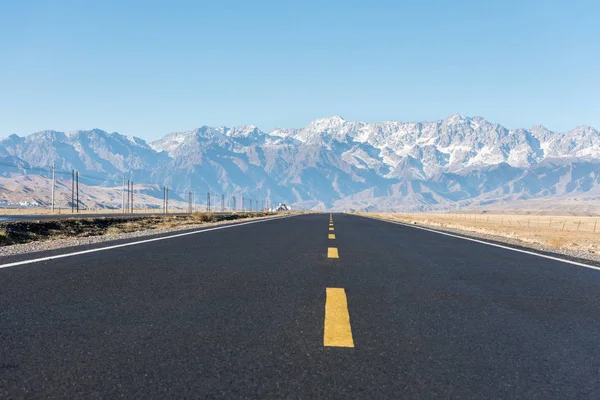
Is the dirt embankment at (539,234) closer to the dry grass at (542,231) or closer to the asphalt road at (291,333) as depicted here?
the dry grass at (542,231)

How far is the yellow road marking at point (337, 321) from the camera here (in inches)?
168

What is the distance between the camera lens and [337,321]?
4902 mm

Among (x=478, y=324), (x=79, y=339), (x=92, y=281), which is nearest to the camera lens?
(x=79, y=339)

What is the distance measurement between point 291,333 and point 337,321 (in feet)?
1.90

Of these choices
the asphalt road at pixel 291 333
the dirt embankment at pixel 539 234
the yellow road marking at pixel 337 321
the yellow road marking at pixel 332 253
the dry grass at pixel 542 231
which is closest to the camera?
the asphalt road at pixel 291 333

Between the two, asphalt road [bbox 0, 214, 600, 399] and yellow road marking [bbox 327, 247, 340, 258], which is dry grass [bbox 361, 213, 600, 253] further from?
asphalt road [bbox 0, 214, 600, 399]

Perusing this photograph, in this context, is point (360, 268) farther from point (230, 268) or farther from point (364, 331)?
point (364, 331)

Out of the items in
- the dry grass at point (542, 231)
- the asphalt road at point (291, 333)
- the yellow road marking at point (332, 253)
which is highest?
the asphalt road at point (291, 333)

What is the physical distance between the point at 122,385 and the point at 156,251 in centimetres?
801

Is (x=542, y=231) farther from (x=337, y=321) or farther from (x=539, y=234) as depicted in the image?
(x=337, y=321)

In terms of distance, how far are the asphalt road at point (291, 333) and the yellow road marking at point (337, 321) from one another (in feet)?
0.07

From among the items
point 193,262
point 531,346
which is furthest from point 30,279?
point 531,346

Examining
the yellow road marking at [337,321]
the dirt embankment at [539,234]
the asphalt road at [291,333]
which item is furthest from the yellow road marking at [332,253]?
the dirt embankment at [539,234]

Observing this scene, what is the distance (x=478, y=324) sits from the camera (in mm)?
5008
